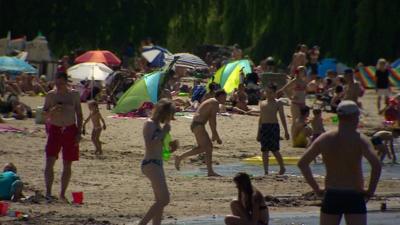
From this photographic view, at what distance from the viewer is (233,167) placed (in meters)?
19.7

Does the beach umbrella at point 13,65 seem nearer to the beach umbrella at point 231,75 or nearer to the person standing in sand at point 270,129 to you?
the beach umbrella at point 231,75

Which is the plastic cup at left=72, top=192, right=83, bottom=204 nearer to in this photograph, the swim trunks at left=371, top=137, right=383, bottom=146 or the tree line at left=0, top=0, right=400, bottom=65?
the swim trunks at left=371, top=137, right=383, bottom=146

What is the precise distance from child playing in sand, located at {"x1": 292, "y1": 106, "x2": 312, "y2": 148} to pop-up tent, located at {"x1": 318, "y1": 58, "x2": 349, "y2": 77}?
13018mm

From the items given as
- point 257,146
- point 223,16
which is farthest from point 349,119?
point 223,16

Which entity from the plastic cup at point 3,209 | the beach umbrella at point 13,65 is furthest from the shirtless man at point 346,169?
the beach umbrella at point 13,65

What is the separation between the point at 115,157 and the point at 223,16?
21164 millimetres

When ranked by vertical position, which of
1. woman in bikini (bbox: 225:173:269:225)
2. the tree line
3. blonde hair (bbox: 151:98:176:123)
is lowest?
woman in bikini (bbox: 225:173:269:225)

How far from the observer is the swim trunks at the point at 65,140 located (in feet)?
47.1

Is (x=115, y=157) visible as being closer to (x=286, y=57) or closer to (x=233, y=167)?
(x=233, y=167)

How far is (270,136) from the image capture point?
17812 mm

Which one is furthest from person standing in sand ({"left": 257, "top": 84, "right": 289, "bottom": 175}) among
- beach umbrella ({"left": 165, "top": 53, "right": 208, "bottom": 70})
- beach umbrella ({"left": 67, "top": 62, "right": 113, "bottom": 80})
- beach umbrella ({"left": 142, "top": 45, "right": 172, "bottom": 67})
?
beach umbrella ({"left": 142, "top": 45, "right": 172, "bottom": 67})

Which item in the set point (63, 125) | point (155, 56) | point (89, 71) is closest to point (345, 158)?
point (63, 125)

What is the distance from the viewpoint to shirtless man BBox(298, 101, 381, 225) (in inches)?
363

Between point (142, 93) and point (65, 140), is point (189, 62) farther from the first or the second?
point (65, 140)
